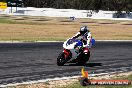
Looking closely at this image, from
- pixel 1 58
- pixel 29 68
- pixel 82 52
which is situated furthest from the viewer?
pixel 1 58

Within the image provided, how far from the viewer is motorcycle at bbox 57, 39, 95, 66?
16328mm

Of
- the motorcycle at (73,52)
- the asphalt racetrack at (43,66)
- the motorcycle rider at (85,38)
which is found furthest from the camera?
the motorcycle rider at (85,38)

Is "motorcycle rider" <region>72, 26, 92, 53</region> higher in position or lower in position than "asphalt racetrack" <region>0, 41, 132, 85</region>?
higher

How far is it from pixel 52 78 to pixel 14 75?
132 cm

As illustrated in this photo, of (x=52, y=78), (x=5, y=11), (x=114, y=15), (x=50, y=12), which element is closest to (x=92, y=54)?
(x=52, y=78)

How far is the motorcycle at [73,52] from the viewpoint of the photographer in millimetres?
16328

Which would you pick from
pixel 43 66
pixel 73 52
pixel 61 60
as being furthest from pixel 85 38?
pixel 43 66

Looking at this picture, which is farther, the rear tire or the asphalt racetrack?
the rear tire

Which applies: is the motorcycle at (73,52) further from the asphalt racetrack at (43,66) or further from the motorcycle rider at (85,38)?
the asphalt racetrack at (43,66)

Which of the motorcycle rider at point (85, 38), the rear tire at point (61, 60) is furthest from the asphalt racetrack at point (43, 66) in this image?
the motorcycle rider at point (85, 38)

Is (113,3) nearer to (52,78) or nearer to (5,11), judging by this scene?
(5,11)

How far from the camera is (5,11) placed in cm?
9569

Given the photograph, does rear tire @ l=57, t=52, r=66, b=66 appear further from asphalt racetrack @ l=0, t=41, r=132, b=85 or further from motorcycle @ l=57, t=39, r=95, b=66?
asphalt racetrack @ l=0, t=41, r=132, b=85

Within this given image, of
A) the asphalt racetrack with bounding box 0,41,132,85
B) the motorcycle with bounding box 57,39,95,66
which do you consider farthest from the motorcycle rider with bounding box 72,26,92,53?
the asphalt racetrack with bounding box 0,41,132,85
